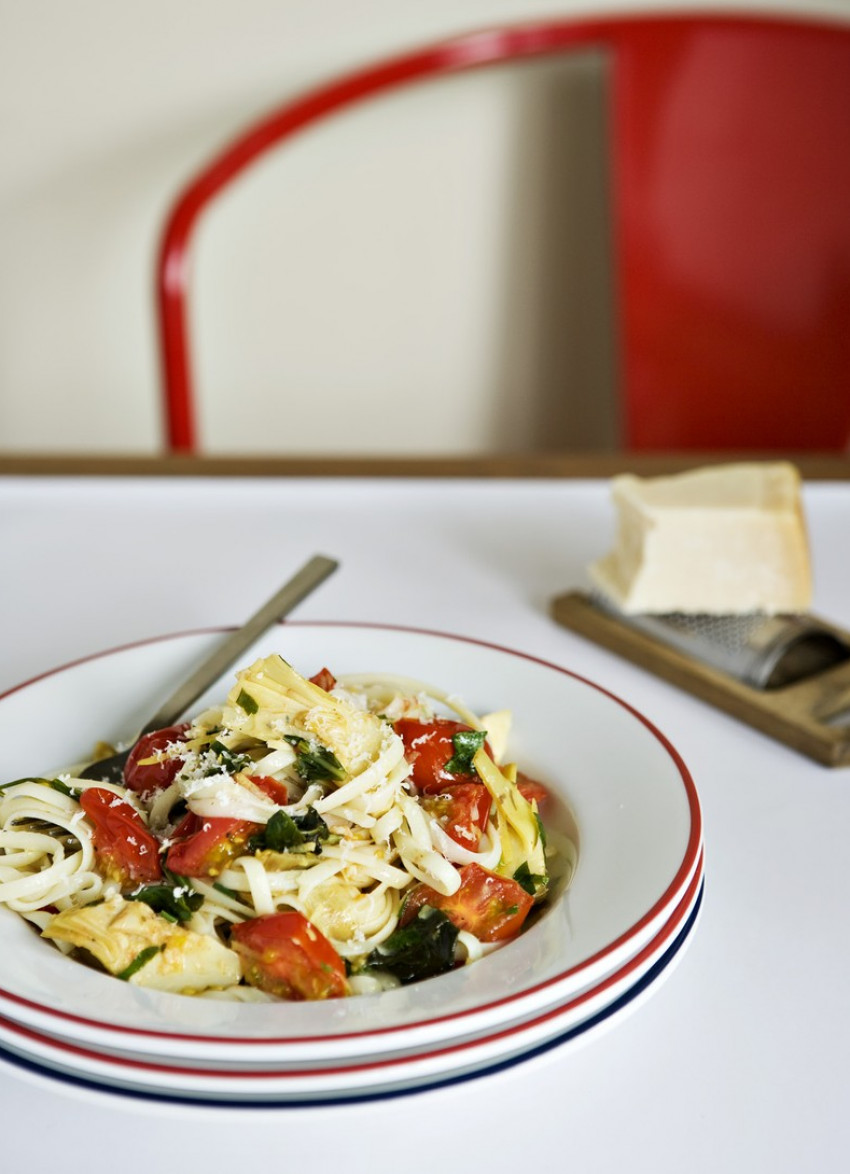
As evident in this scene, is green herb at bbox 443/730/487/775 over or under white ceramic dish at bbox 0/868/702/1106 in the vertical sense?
over

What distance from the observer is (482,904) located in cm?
88

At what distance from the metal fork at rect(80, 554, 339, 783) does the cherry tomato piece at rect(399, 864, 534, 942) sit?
30cm

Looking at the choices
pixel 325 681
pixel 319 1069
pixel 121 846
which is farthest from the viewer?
pixel 325 681

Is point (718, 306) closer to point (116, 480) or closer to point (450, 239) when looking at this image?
point (450, 239)

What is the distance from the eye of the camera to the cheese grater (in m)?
1.23

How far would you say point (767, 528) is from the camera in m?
1.40

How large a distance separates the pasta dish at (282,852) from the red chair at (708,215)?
5.51 ft

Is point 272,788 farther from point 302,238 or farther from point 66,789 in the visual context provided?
point 302,238

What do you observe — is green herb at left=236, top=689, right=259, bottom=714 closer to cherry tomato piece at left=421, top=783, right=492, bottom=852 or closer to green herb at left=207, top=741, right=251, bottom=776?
green herb at left=207, top=741, right=251, bottom=776

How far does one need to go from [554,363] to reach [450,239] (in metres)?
0.39

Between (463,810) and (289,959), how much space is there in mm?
186

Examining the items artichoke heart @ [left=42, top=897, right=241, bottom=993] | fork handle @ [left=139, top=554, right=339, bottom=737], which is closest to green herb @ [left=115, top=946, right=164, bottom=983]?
artichoke heart @ [left=42, top=897, right=241, bottom=993]

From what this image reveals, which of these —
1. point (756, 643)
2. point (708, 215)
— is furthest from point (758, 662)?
point (708, 215)

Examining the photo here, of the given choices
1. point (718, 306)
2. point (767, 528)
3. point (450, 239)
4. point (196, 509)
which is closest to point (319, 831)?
point (767, 528)
